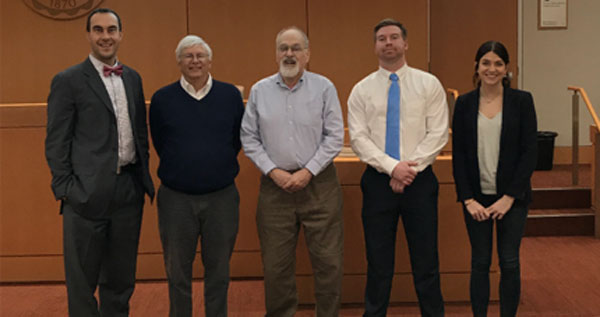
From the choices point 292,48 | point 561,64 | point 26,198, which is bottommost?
point 26,198

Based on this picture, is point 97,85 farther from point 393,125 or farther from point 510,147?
point 510,147

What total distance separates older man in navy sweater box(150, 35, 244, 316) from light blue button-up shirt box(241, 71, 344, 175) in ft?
0.36

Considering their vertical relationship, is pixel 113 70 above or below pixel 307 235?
above

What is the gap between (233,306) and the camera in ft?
14.1

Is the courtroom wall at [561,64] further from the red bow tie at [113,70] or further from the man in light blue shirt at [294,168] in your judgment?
the red bow tie at [113,70]

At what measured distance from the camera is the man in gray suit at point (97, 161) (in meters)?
3.15

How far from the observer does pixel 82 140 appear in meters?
3.18

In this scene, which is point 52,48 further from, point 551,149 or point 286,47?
point 551,149

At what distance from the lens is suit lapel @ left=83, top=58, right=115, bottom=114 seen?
3174 mm

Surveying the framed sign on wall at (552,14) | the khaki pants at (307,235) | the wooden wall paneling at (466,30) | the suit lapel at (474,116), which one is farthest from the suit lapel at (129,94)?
the framed sign on wall at (552,14)

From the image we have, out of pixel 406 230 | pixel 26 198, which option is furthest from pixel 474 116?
pixel 26 198

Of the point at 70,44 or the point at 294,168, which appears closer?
the point at 294,168

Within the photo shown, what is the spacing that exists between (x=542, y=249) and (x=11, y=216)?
14.0 ft

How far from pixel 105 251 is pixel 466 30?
543cm
